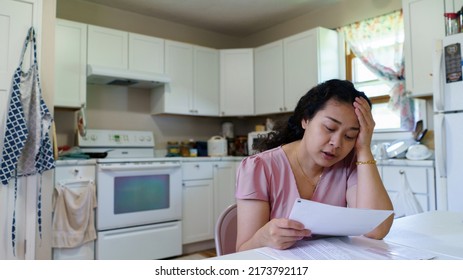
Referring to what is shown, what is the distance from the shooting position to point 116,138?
10.6 ft

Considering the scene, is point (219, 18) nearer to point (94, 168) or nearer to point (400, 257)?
point (94, 168)

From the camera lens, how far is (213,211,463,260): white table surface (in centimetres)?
70

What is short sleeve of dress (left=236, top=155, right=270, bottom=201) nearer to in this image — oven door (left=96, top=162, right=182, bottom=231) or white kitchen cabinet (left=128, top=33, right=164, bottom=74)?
oven door (left=96, top=162, right=182, bottom=231)

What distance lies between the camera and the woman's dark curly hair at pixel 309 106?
983 millimetres

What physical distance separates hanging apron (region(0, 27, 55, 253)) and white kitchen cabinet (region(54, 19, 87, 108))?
28.5 inches

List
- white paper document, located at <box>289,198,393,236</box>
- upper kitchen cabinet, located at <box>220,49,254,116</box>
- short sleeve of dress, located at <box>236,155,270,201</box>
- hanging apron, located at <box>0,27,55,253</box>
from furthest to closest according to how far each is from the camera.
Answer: upper kitchen cabinet, located at <box>220,49,254,116</box>
hanging apron, located at <box>0,27,55,253</box>
short sleeve of dress, located at <box>236,155,270,201</box>
white paper document, located at <box>289,198,393,236</box>

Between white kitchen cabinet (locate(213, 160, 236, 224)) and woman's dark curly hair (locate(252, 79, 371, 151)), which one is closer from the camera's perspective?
woman's dark curly hair (locate(252, 79, 371, 151))

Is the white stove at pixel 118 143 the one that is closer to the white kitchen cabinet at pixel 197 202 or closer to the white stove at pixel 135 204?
the white stove at pixel 135 204

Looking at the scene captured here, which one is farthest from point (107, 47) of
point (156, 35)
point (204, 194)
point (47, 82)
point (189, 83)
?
point (204, 194)

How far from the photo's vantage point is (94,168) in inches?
102

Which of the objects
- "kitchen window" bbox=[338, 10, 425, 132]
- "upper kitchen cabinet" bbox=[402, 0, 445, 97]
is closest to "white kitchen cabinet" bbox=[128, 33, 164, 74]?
"kitchen window" bbox=[338, 10, 425, 132]

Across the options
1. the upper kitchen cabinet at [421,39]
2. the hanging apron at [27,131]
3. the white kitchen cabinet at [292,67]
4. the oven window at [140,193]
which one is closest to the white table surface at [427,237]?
the upper kitchen cabinet at [421,39]

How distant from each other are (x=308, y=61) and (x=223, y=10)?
1036 mm
